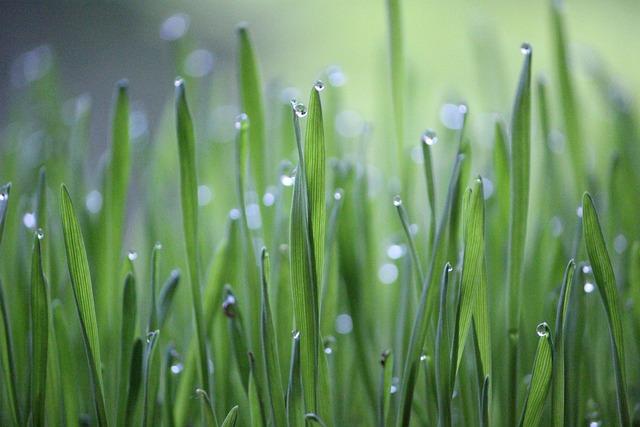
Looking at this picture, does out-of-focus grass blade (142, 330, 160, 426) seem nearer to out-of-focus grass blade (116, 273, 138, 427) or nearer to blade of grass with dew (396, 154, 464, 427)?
out-of-focus grass blade (116, 273, 138, 427)

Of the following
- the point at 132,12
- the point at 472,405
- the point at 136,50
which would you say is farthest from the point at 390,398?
the point at 132,12

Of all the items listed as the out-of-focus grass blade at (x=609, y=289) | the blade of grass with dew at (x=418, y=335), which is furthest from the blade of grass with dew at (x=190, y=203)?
the out-of-focus grass blade at (x=609, y=289)

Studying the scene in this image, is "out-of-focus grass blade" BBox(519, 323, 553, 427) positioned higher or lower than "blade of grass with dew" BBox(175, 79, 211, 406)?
lower

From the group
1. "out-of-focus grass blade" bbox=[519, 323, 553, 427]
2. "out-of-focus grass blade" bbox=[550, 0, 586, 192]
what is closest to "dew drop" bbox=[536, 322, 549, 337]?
"out-of-focus grass blade" bbox=[519, 323, 553, 427]

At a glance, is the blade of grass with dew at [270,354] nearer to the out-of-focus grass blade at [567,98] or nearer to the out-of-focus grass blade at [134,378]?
the out-of-focus grass blade at [134,378]

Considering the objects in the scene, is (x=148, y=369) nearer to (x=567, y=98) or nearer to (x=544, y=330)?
(x=544, y=330)

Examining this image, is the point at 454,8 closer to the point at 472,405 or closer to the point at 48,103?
the point at 48,103
